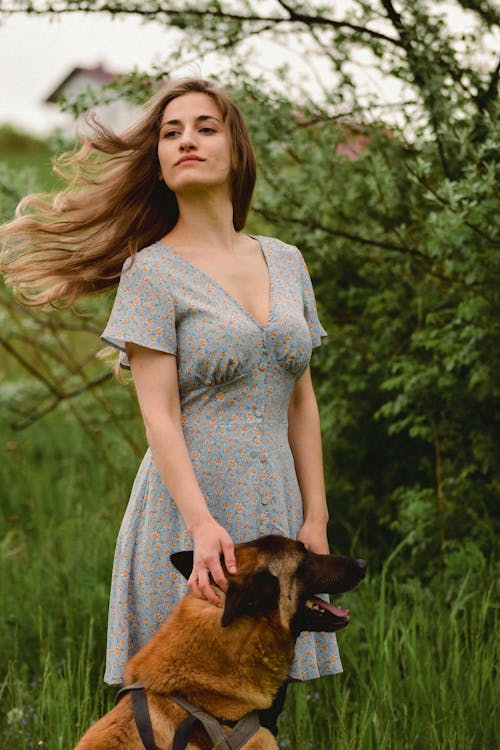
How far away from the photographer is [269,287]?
10.1 ft

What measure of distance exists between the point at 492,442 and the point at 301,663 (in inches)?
73.2

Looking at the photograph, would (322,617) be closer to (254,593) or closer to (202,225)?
(254,593)

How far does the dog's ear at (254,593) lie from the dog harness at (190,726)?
252 mm

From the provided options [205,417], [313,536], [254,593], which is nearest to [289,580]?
[254,593]

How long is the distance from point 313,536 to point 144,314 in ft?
2.95

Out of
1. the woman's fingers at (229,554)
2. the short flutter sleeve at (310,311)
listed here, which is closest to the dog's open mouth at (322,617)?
the woman's fingers at (229,554)

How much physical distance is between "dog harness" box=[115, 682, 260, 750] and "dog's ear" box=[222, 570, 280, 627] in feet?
0.83

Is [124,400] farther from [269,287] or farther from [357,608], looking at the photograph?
[269,287]

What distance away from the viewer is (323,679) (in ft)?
12.1

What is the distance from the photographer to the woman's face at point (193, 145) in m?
3.02

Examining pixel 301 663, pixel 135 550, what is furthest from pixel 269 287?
pixel 301 663

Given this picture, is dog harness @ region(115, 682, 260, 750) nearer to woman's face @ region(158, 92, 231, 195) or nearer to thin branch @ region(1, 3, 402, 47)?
woman's face @ region(158, 92, 231, 195)

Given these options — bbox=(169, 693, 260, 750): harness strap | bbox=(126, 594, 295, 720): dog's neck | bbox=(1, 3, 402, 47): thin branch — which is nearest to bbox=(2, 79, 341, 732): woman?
bbox=(126, 594, 295, 720): dog's neck

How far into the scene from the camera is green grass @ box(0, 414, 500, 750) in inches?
124
